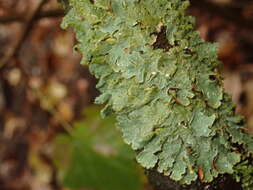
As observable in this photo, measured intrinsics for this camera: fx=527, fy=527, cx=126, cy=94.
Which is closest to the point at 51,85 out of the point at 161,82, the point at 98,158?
the point at 98,158

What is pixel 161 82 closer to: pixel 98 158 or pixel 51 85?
pixel 98 158

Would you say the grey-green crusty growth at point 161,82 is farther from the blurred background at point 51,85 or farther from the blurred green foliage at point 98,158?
the blurred background at point 51,85

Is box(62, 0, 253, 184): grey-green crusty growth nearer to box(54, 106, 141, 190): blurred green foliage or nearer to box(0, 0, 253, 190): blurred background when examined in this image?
box(54, 106, 141, 190): blurred green foliage

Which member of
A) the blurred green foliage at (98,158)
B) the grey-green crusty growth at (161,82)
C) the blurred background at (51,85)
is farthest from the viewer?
the blurred background at (51,85)

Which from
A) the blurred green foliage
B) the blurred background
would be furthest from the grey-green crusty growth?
the blurred background

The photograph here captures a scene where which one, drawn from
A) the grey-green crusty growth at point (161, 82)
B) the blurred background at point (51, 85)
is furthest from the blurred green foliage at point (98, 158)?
the grey-green crusty growth at point (161, 82)
